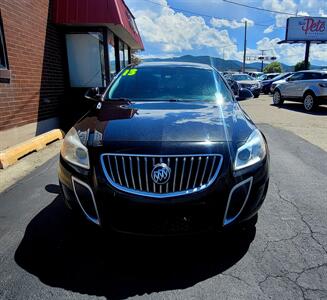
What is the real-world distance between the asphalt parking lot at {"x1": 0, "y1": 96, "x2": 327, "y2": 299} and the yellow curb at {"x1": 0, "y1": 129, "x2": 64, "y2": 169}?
1.67 meters

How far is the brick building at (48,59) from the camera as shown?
642cm

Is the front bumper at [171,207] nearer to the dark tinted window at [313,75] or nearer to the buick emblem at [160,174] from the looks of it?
the buick emblem at [160,174]

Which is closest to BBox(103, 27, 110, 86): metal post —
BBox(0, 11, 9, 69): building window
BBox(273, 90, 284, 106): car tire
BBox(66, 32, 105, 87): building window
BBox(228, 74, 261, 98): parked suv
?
BBox(66, 32, 105, 87): building window

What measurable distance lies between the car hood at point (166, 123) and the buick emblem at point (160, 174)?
26 centimetres

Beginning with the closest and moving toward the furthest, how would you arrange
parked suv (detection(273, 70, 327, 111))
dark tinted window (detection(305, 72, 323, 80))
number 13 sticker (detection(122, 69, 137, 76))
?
number 13 sticker (detection(122, 69, 137, 76)) → parked suv (detection(273, 70, 327, 111)) → dark tinted window (detection(305, 72, 323, 80))

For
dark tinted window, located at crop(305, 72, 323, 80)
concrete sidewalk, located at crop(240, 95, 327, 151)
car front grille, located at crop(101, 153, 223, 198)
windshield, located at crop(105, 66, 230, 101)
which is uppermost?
windshield, located at crop(105, 66, 230, 101)

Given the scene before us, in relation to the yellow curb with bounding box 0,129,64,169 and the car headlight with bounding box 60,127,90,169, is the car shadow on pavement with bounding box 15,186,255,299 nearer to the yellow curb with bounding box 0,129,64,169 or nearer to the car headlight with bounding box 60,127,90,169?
the car headlight with bounding box 60,127,90,169

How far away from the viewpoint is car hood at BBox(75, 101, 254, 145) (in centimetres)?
250

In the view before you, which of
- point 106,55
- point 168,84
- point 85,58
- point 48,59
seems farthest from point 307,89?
point 168,84

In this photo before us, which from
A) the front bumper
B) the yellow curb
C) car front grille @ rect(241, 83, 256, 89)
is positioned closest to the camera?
the front bumper

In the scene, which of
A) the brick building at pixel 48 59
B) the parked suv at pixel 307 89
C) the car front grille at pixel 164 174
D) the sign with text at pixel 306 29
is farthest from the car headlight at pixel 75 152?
the sign with text at pixel 306 29

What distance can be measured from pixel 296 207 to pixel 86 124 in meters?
2.50

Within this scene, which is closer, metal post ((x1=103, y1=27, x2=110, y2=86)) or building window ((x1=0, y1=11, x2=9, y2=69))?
building window ((x1=0, y1=11, x2=9, y2=69))

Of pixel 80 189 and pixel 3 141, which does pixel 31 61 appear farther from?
pixel 80 189
